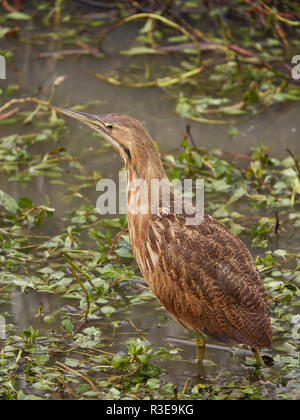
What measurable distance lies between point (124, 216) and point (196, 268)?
3.06ft

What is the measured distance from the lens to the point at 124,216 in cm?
358

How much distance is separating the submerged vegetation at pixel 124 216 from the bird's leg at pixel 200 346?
37 mm

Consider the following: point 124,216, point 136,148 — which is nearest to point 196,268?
point 136,148

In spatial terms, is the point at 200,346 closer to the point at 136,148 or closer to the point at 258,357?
the point at 258,357

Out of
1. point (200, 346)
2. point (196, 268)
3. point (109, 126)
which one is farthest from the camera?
point (109, 126)

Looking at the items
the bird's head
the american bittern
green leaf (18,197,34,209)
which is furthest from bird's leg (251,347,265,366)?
green leaf (18,197,34,209)

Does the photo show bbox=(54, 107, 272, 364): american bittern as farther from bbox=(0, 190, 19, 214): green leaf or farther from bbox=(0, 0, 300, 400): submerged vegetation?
bbox=(0, 190, 19, 214): green leaf

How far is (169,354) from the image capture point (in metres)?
2.90

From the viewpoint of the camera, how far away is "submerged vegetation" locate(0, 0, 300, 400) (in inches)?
108

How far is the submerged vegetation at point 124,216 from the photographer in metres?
2.76

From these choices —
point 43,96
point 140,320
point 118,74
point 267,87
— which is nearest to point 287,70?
point 267,87

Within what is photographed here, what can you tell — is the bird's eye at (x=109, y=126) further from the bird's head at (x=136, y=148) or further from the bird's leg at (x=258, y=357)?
the bird's leg at (x=258, y=357)

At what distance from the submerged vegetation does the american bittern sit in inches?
7.3

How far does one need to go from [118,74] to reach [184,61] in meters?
0.51
